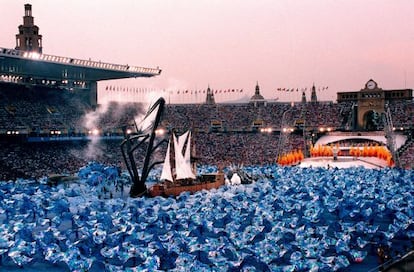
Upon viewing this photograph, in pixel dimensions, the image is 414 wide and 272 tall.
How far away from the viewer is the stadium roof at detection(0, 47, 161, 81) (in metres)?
65.4

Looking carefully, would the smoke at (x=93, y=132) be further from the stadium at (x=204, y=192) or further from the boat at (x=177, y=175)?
the boat at (x=177, y=175)

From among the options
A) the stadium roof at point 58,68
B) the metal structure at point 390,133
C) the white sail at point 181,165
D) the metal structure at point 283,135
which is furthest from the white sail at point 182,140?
the metal structure at point 390,133

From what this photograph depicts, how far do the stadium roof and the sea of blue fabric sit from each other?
1003 inches

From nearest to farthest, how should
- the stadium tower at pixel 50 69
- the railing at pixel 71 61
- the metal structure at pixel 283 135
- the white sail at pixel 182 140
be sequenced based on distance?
1. the white sail at pixel 182 140
2. the railing at pixel 71 61
3. the stadium tower at pixel 50 69
4. the metal structure at pixel 283 135

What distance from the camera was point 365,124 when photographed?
87.2 metres

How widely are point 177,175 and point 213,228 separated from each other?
1592 cm

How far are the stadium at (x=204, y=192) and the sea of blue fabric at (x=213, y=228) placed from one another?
10 cm

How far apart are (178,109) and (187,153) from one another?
46.8 meters

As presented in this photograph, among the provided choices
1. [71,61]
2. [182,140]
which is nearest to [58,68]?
[71,61]

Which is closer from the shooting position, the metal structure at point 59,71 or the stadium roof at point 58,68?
the stadium roof at point 58,68

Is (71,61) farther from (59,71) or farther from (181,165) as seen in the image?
(181,165)

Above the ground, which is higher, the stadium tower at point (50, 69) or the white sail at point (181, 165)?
the stadium tower at point (50, 69)

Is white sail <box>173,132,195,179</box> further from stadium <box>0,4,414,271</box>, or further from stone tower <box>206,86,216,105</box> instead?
stone tower <box>206,86,216,105</box>

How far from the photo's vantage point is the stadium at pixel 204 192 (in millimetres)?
25781
